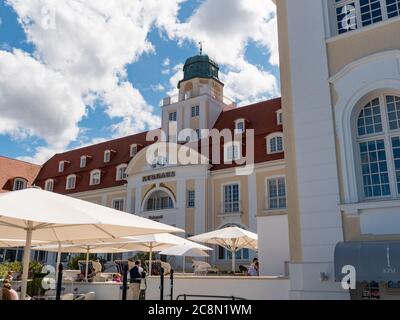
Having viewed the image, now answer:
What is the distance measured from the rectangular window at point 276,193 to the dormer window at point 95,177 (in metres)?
18.3

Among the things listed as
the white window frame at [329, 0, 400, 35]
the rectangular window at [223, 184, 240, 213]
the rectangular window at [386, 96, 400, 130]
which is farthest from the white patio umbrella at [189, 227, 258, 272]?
the white window frame at [329, 0, 400, 35]

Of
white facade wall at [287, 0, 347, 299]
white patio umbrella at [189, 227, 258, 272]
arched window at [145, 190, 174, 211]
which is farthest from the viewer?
arched window at [145, 190, 174, 211]

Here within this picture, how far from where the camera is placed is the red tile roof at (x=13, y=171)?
45.3 metres

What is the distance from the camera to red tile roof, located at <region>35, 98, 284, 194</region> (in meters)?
32.0

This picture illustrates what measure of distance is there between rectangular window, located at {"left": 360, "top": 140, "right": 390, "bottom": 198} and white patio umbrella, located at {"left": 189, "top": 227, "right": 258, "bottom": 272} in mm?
8691

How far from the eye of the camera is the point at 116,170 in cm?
3966

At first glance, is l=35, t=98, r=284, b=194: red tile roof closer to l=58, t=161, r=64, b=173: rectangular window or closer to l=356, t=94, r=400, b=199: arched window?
l=58, t=161, r=64, b=173: rectangular window

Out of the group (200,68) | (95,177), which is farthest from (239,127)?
(95,177)

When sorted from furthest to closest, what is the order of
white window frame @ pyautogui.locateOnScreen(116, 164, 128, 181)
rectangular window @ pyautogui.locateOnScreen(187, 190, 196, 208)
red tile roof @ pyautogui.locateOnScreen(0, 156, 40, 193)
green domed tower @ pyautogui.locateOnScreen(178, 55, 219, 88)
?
1. red tile roof @ pyautogui.locateOnScreen(0, 156, 40, 193)
2. green domed tower @ pyautogui.locateOnScreen(178, 55, 219, 88)
3. white window frame @ pyautogui.locateOnScreen(116, 164, 128, 181)
4. rectangular window @ pyautogui.locateOnScreen(187, 190, 196, 208)

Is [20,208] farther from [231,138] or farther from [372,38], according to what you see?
[231,138]

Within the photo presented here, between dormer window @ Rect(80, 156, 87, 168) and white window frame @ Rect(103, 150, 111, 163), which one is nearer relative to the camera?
white window frame @ Rect(103, 150, 111, 163)

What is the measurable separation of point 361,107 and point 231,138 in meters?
23.1

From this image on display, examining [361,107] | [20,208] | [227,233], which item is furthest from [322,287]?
[227,233]

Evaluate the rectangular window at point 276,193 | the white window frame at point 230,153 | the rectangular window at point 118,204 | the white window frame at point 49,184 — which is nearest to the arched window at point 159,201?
the rectangular window at point 118,204
